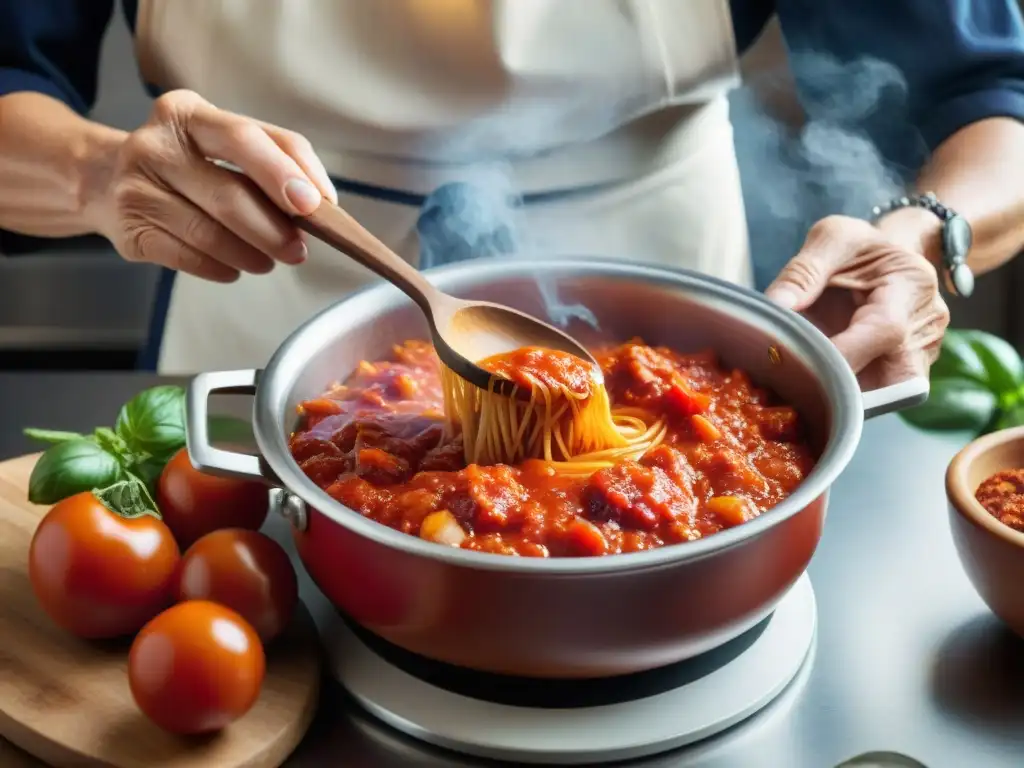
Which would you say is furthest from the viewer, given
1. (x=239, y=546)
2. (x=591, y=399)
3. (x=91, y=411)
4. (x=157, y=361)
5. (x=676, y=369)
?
(x=157, y=361)

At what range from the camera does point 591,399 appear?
139 cm

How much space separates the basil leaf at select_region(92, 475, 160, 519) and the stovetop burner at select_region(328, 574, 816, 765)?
0.27 metres

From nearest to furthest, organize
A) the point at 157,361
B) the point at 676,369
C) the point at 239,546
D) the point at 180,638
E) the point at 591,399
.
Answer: the point at 180,638 < the point at 239,546 < the point at 591,399 < the point at 676,369 < the point at 157,361

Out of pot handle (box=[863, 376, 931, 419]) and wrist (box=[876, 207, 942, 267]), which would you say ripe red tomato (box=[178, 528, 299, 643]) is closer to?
pot handle (box=[863, 376, 931, 419])

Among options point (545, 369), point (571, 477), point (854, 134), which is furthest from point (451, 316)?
point (854, 134)

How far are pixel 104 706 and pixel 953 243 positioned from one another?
1376 millimetres

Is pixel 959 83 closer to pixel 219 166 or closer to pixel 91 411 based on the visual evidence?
pixel 219 166

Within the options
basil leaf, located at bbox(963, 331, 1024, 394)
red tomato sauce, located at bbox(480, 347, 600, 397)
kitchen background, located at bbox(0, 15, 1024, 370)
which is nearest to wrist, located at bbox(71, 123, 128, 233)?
red tomato sauce, located at bbox(480, 347, 600, 397)

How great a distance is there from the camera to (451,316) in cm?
141

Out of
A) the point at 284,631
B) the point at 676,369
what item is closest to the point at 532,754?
the point at 284,631

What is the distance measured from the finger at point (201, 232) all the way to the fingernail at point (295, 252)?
87 millimetres

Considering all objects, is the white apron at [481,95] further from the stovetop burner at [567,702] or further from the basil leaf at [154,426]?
the stovetop burner at [567,702]

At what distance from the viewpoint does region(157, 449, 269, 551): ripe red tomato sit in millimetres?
1347

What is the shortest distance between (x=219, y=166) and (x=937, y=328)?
1.01m
